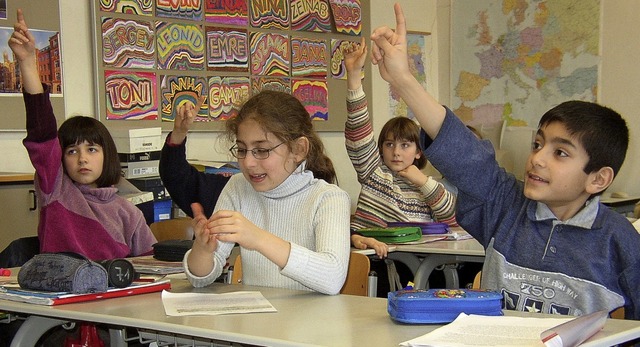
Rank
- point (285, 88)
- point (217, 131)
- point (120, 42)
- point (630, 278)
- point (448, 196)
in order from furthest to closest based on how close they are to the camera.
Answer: point (285, 88), point (217, 131), point (120, 42), point (448, 196), point (630, 278)

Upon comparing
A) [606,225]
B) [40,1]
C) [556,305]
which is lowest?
[556,305]

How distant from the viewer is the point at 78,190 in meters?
A: 2.97

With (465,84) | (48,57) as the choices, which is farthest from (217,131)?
(465,84)

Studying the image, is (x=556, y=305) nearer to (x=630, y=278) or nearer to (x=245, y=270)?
(x=630, y=278)

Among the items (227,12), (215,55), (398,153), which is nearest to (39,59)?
(215,55)

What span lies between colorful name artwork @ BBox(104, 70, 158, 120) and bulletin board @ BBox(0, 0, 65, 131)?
0.27 m

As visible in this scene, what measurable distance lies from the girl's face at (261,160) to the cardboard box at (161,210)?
2.12m

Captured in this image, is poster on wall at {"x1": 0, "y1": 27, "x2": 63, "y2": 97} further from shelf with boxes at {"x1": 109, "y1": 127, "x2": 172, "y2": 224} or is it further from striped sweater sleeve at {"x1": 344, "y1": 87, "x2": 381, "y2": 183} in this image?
striped sweater sleeve at {"x1": 344, "y1": 87, "x2": 381, "y2": 183}

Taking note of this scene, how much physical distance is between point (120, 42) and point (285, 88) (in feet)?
4.04

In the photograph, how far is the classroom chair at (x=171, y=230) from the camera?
3.38m

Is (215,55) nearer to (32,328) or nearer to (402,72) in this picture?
(32,328)

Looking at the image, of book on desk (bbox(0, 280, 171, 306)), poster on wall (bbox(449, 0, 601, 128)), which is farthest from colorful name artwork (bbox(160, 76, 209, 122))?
book on desk (bbox(0, 280, 171, 306))

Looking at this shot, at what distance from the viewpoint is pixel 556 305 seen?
6.30 feet

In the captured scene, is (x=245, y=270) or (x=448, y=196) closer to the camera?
(x=245, y=270)
